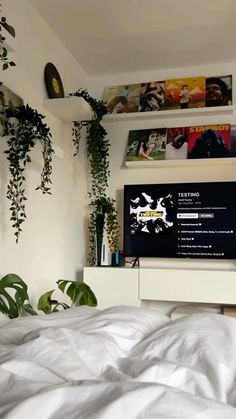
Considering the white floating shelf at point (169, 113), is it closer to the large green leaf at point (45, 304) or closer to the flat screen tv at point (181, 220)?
the flat screen tv at point (181, 220)

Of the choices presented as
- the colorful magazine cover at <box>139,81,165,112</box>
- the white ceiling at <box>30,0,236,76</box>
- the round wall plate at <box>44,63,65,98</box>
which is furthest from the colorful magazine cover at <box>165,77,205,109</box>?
the round wall plate at <box>44,63,65,98</box>

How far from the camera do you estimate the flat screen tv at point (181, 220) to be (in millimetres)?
2918

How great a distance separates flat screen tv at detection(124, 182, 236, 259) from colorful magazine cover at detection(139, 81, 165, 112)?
64cm

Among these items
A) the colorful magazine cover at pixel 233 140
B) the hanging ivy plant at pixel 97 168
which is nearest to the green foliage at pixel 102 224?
the hanging ivy plant at pixel 97 168

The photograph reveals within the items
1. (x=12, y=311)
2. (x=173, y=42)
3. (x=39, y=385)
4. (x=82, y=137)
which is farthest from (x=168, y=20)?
(x=39, y=385)

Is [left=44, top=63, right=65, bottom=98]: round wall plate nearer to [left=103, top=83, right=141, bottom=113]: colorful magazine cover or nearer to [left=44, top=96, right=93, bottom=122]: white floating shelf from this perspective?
[left=44, top=96, right=93, bottom=122]: white floating shelf

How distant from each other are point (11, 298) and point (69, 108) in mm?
1313

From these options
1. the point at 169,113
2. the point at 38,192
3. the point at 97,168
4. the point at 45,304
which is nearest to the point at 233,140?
the point at 169,113

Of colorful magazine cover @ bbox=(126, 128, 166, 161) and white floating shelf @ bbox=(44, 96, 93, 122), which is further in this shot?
colorful magazine cover @ bbox=(126, 128, 166, 161)

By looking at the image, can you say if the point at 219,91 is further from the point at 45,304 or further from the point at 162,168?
the point at 45,304

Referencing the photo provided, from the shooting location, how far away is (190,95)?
3.13 m

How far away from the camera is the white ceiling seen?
241 cm

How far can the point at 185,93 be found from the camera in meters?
3.15

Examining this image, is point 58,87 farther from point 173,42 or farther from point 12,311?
point 12,311
